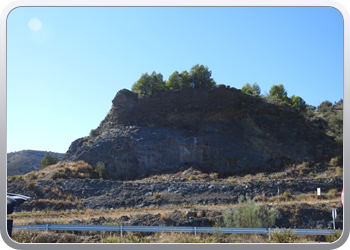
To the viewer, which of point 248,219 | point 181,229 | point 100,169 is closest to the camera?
point 181,229

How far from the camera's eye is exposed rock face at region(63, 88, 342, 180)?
3678 cm

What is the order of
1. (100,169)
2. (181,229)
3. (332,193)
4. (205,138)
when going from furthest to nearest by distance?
(205,138), (100,169), (332,193), (181,229)

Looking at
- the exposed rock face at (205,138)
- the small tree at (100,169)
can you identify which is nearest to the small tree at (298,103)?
the exposed rock face at (205,138)

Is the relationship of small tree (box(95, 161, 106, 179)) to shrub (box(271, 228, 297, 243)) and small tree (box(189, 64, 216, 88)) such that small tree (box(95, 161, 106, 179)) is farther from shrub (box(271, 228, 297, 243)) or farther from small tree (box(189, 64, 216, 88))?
shrub (box(271, 228, 297, 243))

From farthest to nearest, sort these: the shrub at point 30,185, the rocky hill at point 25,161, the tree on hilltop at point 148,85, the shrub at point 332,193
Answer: the tree on hilltop at point 148,85, the rocky hill at point 25,161, the shrub at point 30,185, the shrub at point 332,193

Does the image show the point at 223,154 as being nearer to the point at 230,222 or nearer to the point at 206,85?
the point at 206,85

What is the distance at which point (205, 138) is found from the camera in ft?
131

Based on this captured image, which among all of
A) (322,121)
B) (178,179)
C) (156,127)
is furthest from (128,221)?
(322,121)

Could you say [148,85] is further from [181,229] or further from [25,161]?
[181,229]

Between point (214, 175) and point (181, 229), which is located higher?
point (181, 229)

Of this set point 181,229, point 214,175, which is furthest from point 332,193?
point 181,229

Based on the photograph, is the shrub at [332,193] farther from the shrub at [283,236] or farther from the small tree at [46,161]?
the small tree at [46,161]

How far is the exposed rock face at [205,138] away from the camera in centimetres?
3678

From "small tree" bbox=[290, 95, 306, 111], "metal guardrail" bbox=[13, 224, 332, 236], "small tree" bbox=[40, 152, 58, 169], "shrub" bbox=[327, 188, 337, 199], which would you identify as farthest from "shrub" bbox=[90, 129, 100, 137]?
"metal guardrail" bbox=[13, 224, 332, 236]
